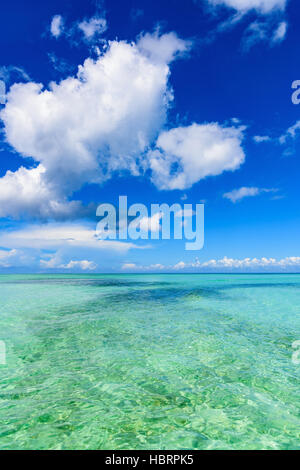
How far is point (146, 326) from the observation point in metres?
12.4

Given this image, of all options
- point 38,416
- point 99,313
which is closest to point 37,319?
point 99,313

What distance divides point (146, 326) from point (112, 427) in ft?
25.4

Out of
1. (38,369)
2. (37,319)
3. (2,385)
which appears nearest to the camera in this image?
(2,385)

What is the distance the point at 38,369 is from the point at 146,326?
6.02 m

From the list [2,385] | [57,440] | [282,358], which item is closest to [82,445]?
[57,440]

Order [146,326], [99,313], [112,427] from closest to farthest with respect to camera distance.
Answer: [112,427] < [146,326] < [99,313]

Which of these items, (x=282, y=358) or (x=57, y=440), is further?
(x=282, y=358)

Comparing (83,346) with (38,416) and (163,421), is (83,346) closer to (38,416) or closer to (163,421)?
(38,416)

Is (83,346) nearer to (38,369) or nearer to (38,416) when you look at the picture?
(38,369)
